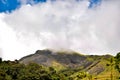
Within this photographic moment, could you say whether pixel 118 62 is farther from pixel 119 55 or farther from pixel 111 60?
pixel 111 60

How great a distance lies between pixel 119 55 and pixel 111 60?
23.3m

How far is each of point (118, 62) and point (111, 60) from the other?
20.5 meters

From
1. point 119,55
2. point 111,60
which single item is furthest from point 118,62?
point 111,60

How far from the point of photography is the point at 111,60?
168 metres

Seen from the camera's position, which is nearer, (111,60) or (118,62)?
(118,62)

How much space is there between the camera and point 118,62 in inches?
5802

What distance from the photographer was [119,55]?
475ft

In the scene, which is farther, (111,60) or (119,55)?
(111,60)

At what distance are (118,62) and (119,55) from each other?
166 inches
